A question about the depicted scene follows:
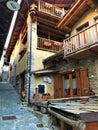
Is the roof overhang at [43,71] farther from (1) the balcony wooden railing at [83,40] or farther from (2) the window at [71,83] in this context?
(1) the balcony wooden railing at [83,40]

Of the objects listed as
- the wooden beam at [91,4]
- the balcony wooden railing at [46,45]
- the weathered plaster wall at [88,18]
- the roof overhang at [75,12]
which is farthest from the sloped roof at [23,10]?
the wooden beam at [91,4]

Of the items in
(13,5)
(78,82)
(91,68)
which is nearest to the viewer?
(13,5)

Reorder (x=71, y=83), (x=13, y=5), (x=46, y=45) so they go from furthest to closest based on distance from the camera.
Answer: (x=46, y=45), (x=71, y=83), (x=13, y=5)

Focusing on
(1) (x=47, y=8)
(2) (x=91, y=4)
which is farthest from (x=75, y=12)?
(1) (x=47, y=8)

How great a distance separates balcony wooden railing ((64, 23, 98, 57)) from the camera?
8125mm

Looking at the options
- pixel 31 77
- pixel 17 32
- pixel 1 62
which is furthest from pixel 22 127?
pixel 1 62

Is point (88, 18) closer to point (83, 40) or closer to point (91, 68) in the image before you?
point (83, 40)

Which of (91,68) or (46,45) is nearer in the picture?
(91,68)

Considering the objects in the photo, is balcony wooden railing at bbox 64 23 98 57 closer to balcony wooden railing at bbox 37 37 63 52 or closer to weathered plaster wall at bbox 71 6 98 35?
weathered plaster wall at bbox 71 6 98 35

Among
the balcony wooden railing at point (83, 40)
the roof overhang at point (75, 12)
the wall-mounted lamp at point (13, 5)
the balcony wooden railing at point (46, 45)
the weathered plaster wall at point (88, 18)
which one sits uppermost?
the roof overhang at point (75, 12)

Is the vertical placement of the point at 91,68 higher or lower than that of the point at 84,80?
higher

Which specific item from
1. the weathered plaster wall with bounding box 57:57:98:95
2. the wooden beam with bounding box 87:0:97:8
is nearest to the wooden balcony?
the wooden beam with bounding box 87:0:97:8

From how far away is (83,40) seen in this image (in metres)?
8.77

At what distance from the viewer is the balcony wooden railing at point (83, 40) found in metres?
8.12
